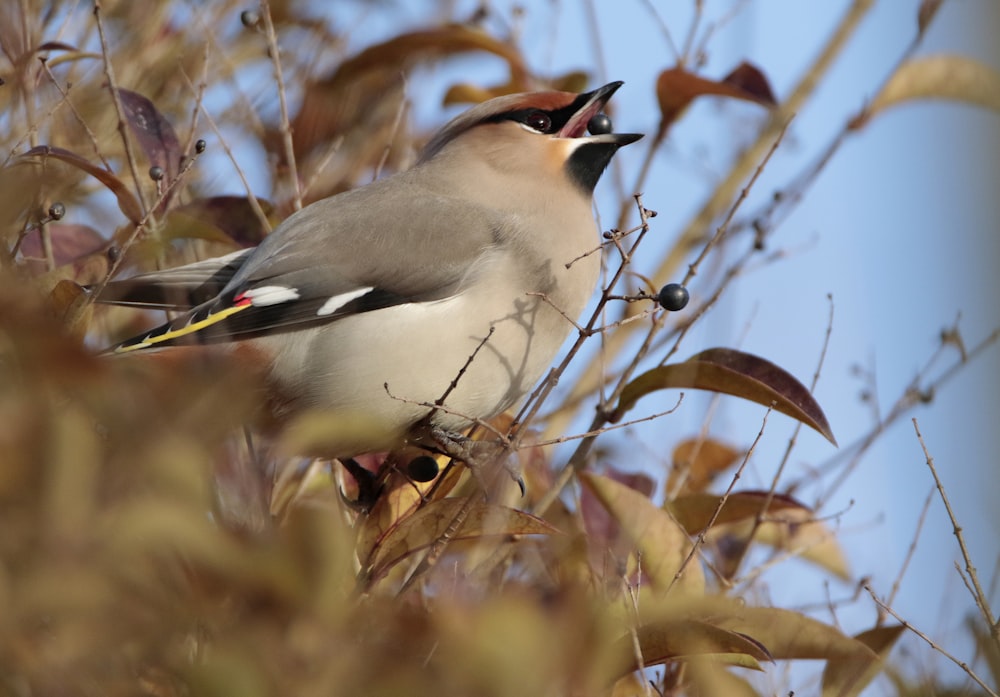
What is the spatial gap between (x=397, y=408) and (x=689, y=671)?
819 mm

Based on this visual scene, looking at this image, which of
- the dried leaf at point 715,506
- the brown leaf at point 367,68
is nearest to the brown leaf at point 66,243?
the brown leaf at point 367,68

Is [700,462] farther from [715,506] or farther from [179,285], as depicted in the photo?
[179,285]

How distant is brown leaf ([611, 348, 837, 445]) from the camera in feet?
8.28

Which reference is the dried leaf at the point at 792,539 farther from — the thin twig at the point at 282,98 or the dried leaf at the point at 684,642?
the thin twig at the point at 282,98

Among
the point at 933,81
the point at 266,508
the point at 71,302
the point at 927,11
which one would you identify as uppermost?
the point at 927,11

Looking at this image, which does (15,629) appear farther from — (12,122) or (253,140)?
(253,140)

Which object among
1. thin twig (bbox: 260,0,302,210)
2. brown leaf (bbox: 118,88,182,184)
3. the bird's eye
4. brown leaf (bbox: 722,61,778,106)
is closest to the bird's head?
the bird's eye

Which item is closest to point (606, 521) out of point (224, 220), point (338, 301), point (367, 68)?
point (338, 301)

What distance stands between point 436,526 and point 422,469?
0.51 meters

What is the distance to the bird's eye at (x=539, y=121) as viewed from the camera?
11.2ft

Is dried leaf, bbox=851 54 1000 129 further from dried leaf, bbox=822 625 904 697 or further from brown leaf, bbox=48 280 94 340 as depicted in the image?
brown leaf, bbox=48 280 94 340

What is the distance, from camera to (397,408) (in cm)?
274

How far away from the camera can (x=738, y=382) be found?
102 inches

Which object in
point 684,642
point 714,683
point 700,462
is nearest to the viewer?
point 714,683
